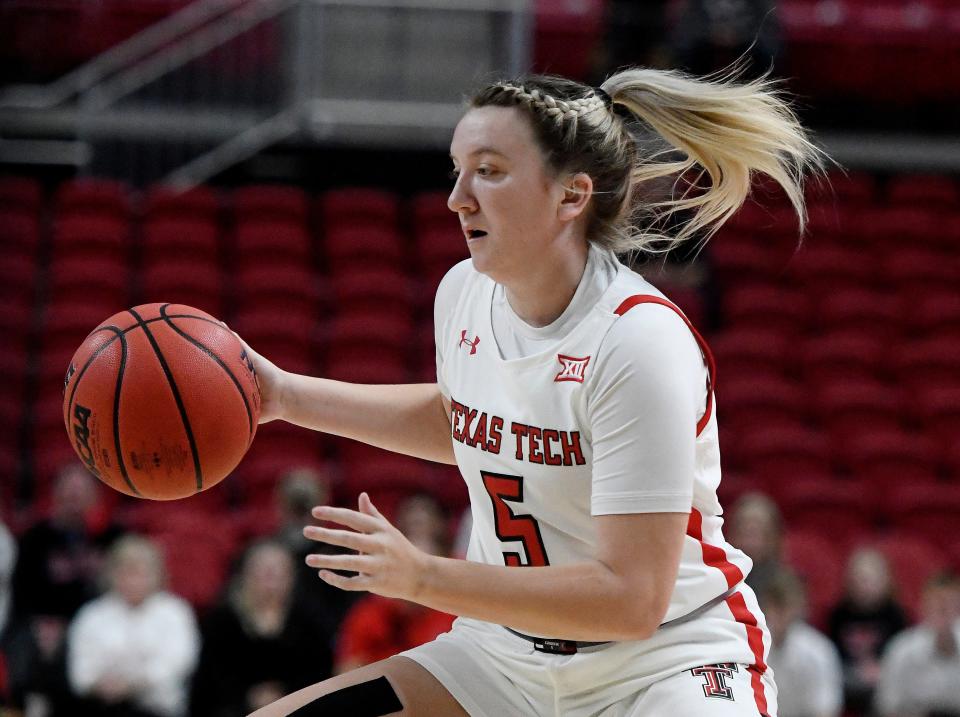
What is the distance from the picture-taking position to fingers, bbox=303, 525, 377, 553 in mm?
2123

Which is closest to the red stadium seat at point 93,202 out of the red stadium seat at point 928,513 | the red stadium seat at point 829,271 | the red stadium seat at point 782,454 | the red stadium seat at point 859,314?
the red stadium seat at point 782,454

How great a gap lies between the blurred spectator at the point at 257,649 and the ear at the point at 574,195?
364 cm

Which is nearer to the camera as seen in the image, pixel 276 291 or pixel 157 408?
pixel 157 408

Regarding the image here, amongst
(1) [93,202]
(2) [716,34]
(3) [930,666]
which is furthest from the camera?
(1) [93,202]

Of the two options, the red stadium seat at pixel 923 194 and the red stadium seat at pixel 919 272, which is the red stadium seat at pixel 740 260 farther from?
the red stadium seat at pixel 923 194

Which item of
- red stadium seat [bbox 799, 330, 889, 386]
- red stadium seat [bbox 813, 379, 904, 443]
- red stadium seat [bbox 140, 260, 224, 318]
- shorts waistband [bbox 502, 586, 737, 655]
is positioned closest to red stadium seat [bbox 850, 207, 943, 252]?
red stadium seat [bbox 799, 330, 889, 386]

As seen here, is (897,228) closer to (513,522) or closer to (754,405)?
(754,405)

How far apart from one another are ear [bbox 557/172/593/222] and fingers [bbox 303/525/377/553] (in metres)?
0.80

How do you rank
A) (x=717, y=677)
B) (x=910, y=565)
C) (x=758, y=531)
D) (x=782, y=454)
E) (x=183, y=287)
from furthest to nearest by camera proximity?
(x=183, y=287)
(x=782, y=454)
(x=910, y=565)
(x=758, y=531)
(x=717, y=677)

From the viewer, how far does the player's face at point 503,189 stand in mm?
2576

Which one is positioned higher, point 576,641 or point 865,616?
point 576,641

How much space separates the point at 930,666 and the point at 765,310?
3713mm

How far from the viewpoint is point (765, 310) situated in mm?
9523

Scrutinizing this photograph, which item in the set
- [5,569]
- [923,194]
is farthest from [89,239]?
[923,194]
